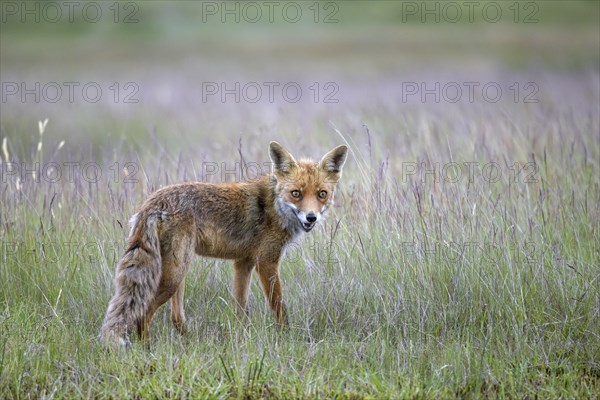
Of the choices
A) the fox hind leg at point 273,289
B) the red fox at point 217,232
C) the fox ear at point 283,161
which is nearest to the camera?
the red fox at point 217,232

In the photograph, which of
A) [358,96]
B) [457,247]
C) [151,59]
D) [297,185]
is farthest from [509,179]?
[151,59]

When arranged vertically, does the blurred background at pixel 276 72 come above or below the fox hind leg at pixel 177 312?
above

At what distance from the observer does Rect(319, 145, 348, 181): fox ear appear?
6429 millimetres

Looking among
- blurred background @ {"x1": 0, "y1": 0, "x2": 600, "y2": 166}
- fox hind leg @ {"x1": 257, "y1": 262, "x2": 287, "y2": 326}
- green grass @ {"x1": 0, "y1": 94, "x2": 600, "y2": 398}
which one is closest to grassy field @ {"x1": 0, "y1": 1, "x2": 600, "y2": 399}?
green grass @ {"x1": 0, "y1": 94, "x2": 600, "y2": 398}

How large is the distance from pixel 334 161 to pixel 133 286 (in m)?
2.34

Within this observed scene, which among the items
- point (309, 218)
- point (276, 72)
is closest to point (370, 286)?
point (309, 218)

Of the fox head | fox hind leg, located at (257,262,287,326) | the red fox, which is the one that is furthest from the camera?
the fox head

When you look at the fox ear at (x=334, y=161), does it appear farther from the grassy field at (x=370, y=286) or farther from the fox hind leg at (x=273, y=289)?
the fox hind leg at (x=273, y=289)

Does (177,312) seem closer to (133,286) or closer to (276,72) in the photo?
(133,286)

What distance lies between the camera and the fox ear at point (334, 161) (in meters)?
6.43

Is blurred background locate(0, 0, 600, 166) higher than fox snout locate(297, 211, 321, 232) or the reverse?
higher

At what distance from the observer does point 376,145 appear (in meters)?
10.2

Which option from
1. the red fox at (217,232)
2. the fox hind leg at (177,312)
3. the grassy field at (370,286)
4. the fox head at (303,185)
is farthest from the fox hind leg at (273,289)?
the fox hind leg at (177,312)

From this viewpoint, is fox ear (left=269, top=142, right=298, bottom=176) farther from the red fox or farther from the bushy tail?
the bushy tail
